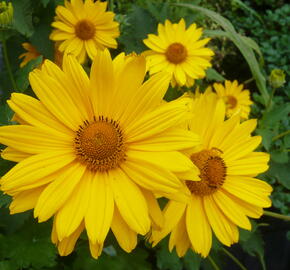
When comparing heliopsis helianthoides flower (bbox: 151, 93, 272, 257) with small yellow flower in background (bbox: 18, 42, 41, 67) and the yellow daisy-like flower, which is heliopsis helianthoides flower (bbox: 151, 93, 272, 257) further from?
the yellow daisy-like flower

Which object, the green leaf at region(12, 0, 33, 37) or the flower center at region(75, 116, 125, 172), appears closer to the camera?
the flower center at region(75, 116, 125, 172)

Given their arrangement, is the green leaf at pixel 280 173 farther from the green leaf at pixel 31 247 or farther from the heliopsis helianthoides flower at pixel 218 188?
the green leaf at pixel 31 247

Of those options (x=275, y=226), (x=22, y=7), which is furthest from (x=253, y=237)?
(x=22, y=7)

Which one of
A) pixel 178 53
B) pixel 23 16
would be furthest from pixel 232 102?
pixel 23 16

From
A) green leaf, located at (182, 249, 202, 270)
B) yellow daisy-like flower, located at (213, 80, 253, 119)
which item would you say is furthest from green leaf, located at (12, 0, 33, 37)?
yellow daisy-like flower, located at (213, 80, 253, 119)

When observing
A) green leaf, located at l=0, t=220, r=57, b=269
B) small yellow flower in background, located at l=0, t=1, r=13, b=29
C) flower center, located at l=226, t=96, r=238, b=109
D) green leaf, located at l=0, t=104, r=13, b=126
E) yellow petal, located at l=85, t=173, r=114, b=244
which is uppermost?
small yellow flower in background, located at l=0, t=1, r=13, b=29

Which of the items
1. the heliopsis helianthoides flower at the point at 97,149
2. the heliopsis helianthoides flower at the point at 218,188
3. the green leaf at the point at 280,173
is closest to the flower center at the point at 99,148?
the heliopsis helianthoides flower at the point at 97,149

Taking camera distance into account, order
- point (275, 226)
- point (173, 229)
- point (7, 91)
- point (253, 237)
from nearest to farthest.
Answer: point (173, 229) → point (7, 91) → point (253, 237) → point (275, 226)

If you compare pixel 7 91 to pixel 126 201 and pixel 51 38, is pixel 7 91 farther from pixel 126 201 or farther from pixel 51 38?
pixel 126 201
